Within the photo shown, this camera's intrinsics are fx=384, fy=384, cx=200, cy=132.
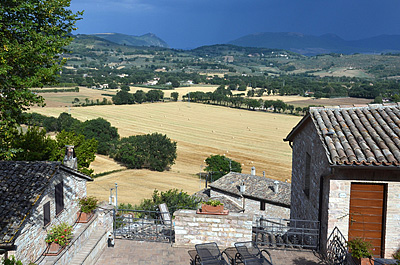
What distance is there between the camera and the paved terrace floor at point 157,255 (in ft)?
38.8

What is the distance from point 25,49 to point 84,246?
626 cm

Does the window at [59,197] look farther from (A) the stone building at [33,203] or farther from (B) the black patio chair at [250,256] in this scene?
(B) the black patio chair at [250,256]

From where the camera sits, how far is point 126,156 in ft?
214

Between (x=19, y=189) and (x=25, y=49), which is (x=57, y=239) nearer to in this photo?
(x=19, y=189)

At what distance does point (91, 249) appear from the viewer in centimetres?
1184

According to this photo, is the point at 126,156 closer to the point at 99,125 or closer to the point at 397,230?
the point at 99,125

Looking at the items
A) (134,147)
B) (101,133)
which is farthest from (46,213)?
(101,133)

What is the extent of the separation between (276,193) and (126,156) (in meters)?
36.1

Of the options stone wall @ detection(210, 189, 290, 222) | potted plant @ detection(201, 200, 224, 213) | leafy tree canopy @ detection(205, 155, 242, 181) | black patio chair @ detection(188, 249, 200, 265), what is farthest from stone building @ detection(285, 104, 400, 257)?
leafy tree canopy @ detection(205, 155, 242, 181)

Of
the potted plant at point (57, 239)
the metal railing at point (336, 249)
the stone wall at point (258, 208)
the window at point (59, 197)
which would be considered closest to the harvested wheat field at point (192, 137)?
the stone wall at point (258, 208)

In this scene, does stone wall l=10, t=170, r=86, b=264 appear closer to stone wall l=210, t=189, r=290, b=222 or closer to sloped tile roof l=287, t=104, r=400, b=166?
sloped tile roof l=287, t=104, r=400, b=166

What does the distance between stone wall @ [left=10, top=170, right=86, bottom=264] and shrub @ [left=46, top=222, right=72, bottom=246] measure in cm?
43

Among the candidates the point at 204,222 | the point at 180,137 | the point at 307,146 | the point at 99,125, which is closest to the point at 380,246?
the point at 307,146

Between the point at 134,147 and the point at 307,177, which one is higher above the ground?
the point at 307,177
